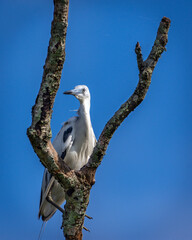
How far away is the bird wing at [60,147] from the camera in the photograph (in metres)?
5.16

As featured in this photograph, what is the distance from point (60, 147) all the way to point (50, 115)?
195 cm

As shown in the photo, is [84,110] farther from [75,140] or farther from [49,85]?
[49,85]

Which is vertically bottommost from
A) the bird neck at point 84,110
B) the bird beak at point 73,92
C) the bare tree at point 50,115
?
the bare tree at point 50,115

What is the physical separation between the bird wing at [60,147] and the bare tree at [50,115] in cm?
143

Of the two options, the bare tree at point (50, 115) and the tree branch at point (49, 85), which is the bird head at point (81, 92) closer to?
the bare tree at point (50, 115)

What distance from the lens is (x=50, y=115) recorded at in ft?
10.9

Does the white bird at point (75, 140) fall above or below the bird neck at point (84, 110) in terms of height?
below

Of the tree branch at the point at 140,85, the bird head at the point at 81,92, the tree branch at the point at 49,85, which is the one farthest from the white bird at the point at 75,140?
the tree branch at the point at 49,85

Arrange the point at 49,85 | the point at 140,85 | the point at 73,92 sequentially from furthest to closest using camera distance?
1. the point at 73,92
2. the point at 140,85
3. the point at 49,85

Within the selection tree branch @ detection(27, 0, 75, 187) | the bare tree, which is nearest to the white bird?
the bare tree

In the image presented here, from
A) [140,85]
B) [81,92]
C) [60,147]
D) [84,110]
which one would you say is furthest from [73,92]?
[140,85]

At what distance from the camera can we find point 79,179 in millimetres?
3697

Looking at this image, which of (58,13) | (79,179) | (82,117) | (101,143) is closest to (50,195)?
(82,117)

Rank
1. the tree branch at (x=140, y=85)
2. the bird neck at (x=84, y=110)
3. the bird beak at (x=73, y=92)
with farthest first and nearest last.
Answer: the bird neck at (x=84, y=110) → the bird beak at (x=73, y=92) → the tree branch at (x=140, y=85)
